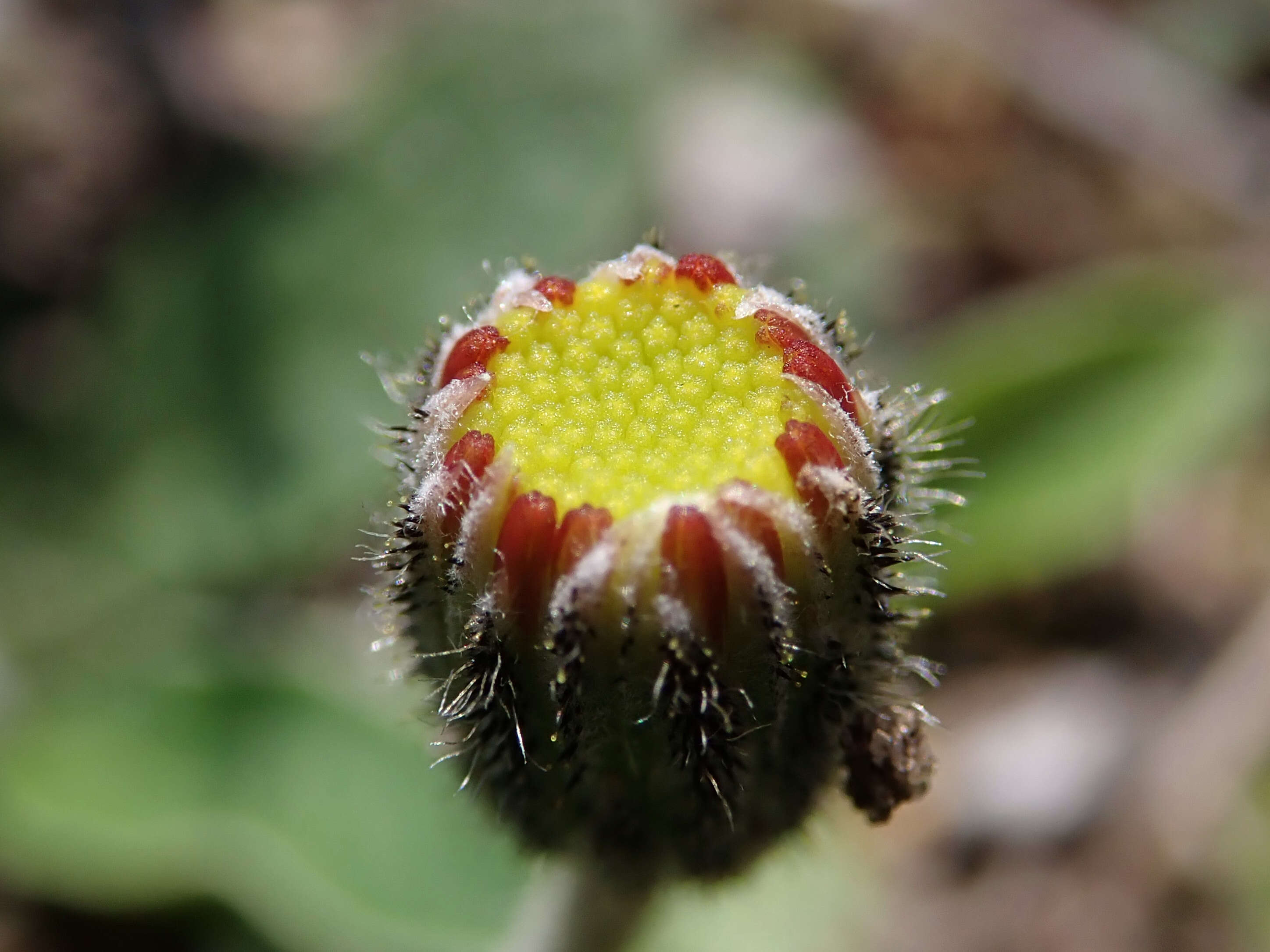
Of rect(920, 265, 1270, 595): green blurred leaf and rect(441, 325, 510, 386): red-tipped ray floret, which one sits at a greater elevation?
rect(920, 265, 1270, 595): green blurred leaf

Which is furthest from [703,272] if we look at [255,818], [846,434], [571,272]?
[255,818]

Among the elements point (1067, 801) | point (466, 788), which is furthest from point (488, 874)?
point (1067, 801)

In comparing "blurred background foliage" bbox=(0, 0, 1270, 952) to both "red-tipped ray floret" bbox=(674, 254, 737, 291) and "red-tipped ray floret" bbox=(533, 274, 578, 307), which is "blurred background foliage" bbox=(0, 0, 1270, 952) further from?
"red-tipped ray floret" bbox=(674, 254, 737, 291)

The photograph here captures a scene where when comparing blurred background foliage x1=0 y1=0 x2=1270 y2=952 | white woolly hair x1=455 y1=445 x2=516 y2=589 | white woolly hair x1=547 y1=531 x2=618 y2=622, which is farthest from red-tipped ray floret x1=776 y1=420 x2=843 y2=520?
blurred background foliage x1=0 y1=0 x2=1270 y2=952

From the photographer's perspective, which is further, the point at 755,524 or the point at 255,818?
the point at 255,818

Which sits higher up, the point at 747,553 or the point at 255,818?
the point at 255,818

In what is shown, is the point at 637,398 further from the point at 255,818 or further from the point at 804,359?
the point at 255,818

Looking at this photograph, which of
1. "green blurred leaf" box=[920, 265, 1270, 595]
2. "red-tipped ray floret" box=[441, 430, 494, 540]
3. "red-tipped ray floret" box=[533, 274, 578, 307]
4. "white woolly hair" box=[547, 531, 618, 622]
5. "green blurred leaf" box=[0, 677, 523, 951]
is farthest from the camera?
"green blurred leaf" box=[920, 265, 1270, 595]
